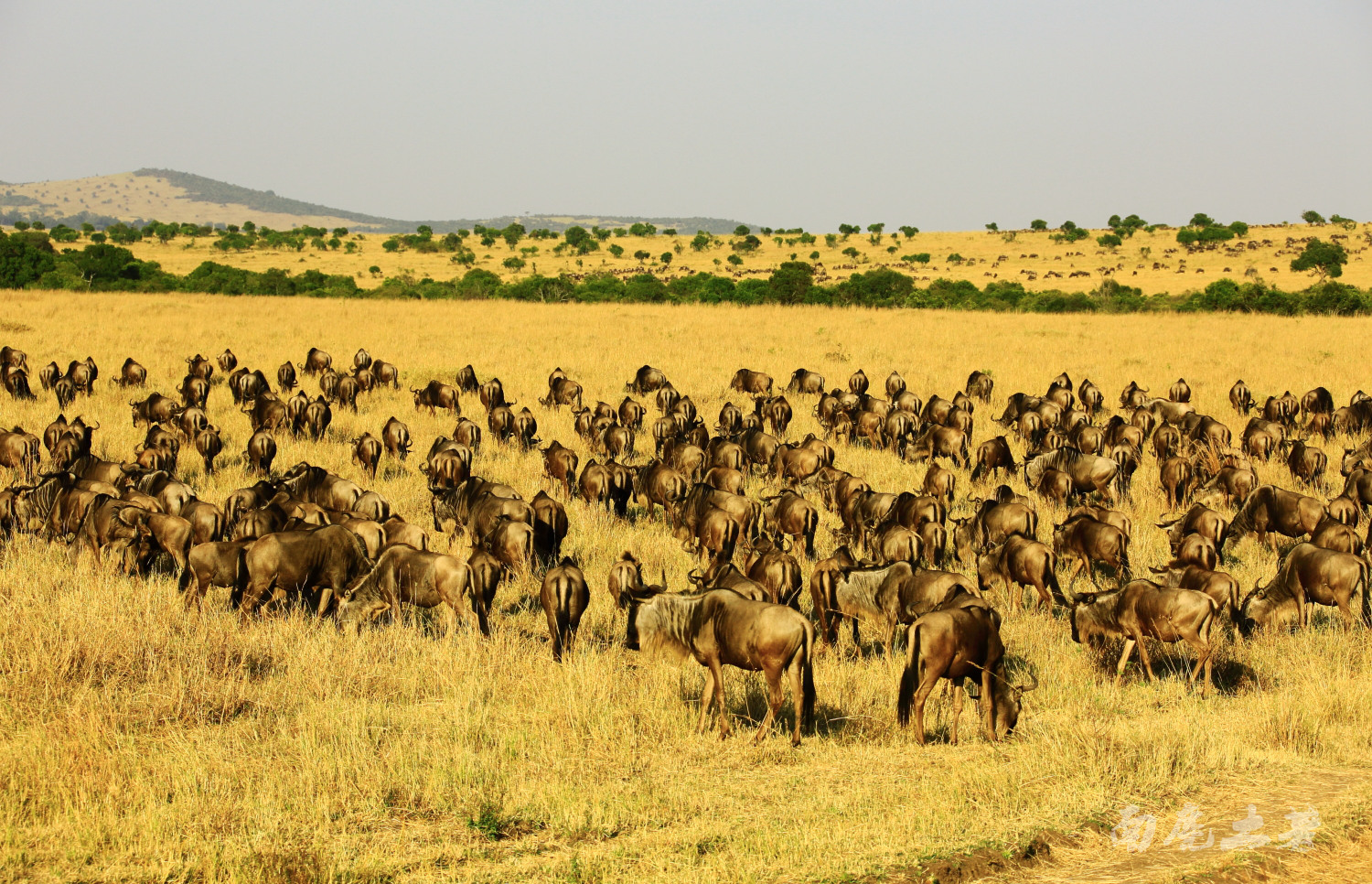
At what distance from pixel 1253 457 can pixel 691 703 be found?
45.8 feet

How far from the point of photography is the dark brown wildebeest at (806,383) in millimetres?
24359

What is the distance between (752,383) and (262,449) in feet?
40.6

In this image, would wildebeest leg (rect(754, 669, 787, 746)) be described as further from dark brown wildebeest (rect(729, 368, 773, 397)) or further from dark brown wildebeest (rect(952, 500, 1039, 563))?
dark brown wildebeest (rect(729, 368, 773, 397))

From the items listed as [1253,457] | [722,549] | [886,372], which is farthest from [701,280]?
[722,549]

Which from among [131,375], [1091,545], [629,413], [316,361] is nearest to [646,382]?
[629,413]

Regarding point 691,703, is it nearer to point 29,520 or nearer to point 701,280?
point 29,520

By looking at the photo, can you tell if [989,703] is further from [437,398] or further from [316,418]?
[437,398]

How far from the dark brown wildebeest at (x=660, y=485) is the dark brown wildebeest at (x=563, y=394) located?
790 centimetres

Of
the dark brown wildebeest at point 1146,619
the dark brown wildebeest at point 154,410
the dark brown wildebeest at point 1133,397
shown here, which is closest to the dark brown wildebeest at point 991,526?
the dark brown wildebeest at point 1146,619

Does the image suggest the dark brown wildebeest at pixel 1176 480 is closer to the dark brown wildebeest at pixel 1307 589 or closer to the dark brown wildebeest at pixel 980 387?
the dark brown wildebeest at pixel 1307 589

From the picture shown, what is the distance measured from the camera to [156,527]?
32.7ft

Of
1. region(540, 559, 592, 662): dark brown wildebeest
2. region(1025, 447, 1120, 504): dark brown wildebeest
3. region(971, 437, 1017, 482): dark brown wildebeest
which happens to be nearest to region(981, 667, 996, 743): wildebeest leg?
region(540, 559, 592, 662): dark brown wildebeest

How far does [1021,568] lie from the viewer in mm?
9656

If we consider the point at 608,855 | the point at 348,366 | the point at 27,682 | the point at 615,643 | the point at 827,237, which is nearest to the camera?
the point at 608,855
